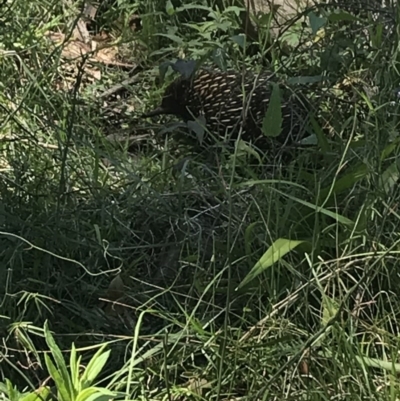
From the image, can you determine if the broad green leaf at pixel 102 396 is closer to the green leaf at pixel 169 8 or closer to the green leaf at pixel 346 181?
the green leaf at pixel 346 181

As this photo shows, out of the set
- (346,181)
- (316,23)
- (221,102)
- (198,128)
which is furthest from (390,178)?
(221,102)

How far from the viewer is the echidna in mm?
2896

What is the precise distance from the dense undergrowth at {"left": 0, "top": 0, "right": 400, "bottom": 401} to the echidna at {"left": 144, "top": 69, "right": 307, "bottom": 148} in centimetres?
17

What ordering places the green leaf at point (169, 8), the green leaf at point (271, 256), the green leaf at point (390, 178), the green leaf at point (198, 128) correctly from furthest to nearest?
1. the green leaf at point (169, 8)
2. the green leaf at point (198, 128)
3. the green leaf at point (390, 178)
4. the green leaf at point (271, 256)

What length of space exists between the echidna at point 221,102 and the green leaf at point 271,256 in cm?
96

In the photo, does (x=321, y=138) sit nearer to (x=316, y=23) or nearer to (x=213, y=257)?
(x=316, y=23)

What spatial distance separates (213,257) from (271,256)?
0.51 feet

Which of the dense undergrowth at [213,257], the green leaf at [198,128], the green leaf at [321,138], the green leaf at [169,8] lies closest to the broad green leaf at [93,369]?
the dense undergrowth at [213,257]

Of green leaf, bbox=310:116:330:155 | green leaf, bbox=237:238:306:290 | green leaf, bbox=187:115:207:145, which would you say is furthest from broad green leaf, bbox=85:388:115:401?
green leaf, bbox=187:115:207:145

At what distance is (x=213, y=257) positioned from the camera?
6.25 ft

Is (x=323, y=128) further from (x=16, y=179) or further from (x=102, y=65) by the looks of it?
(x=102, y=65)

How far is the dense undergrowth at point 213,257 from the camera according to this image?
168cm

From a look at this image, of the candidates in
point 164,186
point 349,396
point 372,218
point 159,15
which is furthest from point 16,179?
point 159,15

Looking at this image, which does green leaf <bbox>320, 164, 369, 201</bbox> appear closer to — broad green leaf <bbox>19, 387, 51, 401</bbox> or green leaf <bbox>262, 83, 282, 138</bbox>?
green leaf <bbox>262, 83, 282, 138</bbox>
